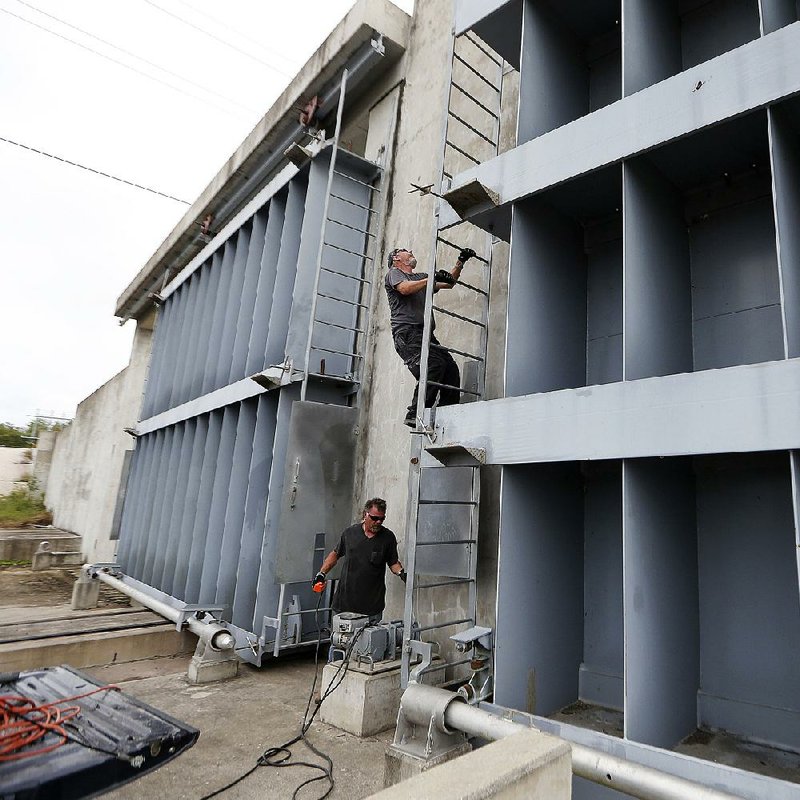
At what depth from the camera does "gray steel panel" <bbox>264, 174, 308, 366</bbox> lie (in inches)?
323

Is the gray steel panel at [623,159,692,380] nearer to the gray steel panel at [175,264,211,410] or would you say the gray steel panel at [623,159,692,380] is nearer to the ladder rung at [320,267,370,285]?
the ladder rung at [320,267,370,285]

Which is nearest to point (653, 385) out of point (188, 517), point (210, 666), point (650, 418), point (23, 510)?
point (650, 418)

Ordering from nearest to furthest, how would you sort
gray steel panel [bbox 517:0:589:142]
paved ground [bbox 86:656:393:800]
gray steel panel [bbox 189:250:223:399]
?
paved ground [bbox 86:656:393:800]
gray steel panel [bbox 517:0:589:142]
gray steel panel [bbox 189:250:223:399]

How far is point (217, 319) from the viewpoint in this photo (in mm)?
10641

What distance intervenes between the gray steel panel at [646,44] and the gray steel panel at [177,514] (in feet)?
28.8

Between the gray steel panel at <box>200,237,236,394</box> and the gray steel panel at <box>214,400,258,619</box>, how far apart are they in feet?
6.25

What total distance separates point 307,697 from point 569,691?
113 inches

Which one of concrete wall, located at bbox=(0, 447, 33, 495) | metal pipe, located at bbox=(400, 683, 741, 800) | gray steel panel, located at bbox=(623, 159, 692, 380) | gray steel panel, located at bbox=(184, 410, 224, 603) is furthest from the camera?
concrete wall, located at bbox=(0, 447, 33, 495)

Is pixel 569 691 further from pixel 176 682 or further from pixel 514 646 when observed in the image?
pixel 176 682

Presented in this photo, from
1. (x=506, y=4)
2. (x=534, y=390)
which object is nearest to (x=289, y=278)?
(x=506, y=4)

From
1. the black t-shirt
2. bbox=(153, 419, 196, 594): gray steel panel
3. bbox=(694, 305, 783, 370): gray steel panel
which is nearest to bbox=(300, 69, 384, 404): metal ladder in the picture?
the black t-shirt

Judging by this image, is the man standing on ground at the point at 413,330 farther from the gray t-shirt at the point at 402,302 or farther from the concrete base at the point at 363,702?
the concrete base at the point at 363,702

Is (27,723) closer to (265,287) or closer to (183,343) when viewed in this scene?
(265,287)

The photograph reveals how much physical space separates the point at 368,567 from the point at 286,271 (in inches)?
193
